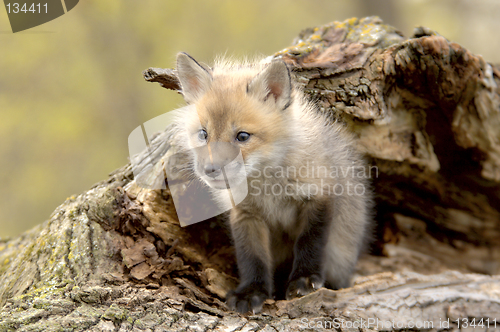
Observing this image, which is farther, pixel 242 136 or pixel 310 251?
pixel 310 251

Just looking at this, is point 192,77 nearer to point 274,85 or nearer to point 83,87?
point 274,85

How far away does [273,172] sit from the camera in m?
2.51

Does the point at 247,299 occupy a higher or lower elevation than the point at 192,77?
lower

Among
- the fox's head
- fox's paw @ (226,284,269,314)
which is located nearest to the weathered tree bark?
fox's paw @ (226,284,269,314)

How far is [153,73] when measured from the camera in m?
2.66

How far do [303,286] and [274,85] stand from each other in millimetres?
1343

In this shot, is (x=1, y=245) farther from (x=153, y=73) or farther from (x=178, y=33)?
(x=178, y=33)

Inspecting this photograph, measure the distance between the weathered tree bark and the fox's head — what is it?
1.24ft

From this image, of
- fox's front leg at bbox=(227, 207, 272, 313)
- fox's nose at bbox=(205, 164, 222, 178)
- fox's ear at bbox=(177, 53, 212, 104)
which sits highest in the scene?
fox's ear at bbox=(177, 53, 212, 104)

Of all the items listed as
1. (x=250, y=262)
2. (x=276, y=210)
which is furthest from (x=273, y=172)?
(x=250, y=262)

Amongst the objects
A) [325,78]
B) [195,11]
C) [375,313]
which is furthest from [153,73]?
[195,11]

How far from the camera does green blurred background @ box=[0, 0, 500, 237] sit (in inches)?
135

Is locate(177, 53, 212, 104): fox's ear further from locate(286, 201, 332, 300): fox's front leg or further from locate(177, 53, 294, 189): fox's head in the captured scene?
locate(286, 201, 332, 300): fox's front leg

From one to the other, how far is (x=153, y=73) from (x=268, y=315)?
1.87m
